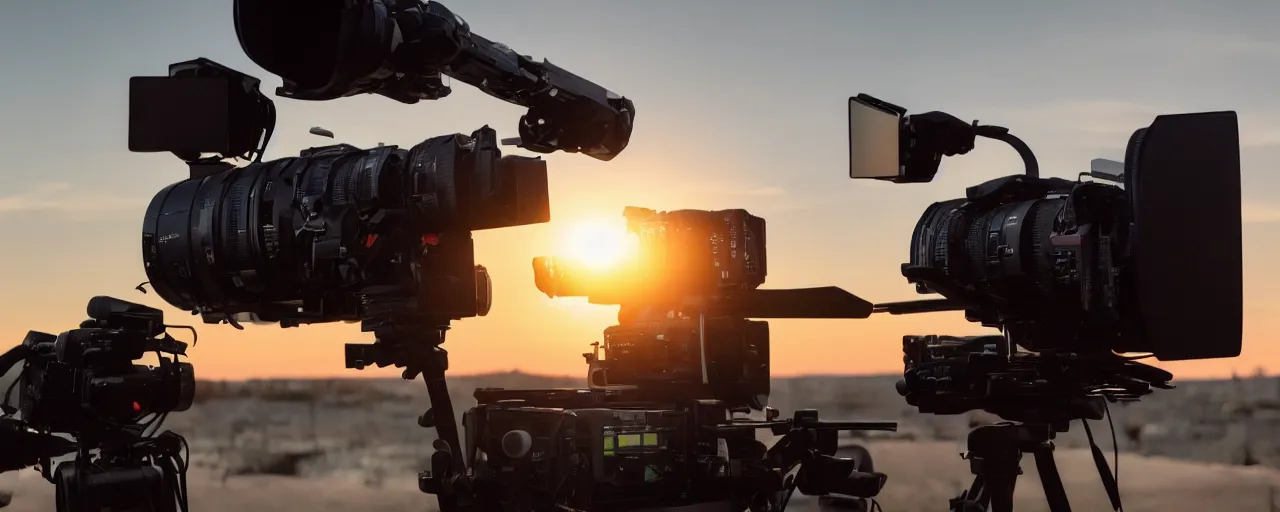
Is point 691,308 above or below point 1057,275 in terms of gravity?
below

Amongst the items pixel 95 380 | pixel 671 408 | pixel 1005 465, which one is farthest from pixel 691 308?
pixel 95 380

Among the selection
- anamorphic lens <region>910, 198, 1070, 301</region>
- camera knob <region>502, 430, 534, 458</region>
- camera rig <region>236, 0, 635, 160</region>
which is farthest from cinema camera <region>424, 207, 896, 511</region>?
camera rig <region>236, 0, 635, 160</region>

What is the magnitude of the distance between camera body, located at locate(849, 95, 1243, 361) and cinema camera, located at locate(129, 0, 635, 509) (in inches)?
96.3

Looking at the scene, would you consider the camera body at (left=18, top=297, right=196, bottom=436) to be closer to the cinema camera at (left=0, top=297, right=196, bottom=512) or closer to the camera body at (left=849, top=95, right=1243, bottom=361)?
the cinema camera at (left=0, top=297, right=196, bottom=512)

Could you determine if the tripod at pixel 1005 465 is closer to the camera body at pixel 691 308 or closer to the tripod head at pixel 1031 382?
the tripod head at pixel 1031 382

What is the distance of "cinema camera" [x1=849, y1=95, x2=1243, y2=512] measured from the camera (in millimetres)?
6605

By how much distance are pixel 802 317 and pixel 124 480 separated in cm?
437

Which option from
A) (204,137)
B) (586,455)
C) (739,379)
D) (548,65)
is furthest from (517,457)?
(204,137)

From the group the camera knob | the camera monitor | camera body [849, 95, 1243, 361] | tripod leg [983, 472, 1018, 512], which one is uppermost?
the camera monitor

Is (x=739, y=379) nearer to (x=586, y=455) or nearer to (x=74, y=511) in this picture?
(x=586, y=455)

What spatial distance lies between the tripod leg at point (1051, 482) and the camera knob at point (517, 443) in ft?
10.2

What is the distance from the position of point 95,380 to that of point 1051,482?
5598mm

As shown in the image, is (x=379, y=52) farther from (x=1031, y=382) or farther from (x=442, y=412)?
(x=1031, y=382)

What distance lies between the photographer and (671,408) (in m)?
8.34
